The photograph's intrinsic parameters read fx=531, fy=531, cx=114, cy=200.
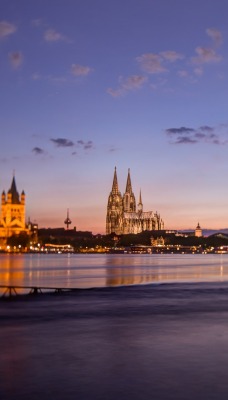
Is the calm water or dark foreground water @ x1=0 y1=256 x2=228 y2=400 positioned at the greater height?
the calm water

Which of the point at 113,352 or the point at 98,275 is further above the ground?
the point at 98,275

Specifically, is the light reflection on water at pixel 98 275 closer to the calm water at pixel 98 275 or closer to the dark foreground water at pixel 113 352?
the calm water at pixel 98 275

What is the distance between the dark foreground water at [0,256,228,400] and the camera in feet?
41.9

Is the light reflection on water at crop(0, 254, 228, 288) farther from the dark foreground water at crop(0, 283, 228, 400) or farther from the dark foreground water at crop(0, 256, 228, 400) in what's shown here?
the dark foreground water at crop(0, 256, 228, 400)

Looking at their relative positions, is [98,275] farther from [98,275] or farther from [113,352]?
[113,352]

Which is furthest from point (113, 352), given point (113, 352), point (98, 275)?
point (98, 275)

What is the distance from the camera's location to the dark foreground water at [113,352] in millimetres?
12773

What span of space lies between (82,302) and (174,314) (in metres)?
7.91

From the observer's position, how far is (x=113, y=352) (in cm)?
1727

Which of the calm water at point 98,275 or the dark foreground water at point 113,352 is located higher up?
the calm water at point 98,275

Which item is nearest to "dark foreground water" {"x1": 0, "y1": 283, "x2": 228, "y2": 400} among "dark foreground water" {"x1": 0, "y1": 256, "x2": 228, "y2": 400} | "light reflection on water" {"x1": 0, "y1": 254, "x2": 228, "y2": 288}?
"dark foreground water" {"x1": 0, "y1": 256, "x2": 228, "y2": 400}

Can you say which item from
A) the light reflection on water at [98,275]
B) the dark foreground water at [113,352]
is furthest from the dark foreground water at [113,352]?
the light reflection on water at [98,275]

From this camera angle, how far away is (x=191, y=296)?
38.4m

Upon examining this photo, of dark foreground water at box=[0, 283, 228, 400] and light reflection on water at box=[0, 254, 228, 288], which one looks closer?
dark foreground water at box=[0, 283, 228, 400]
